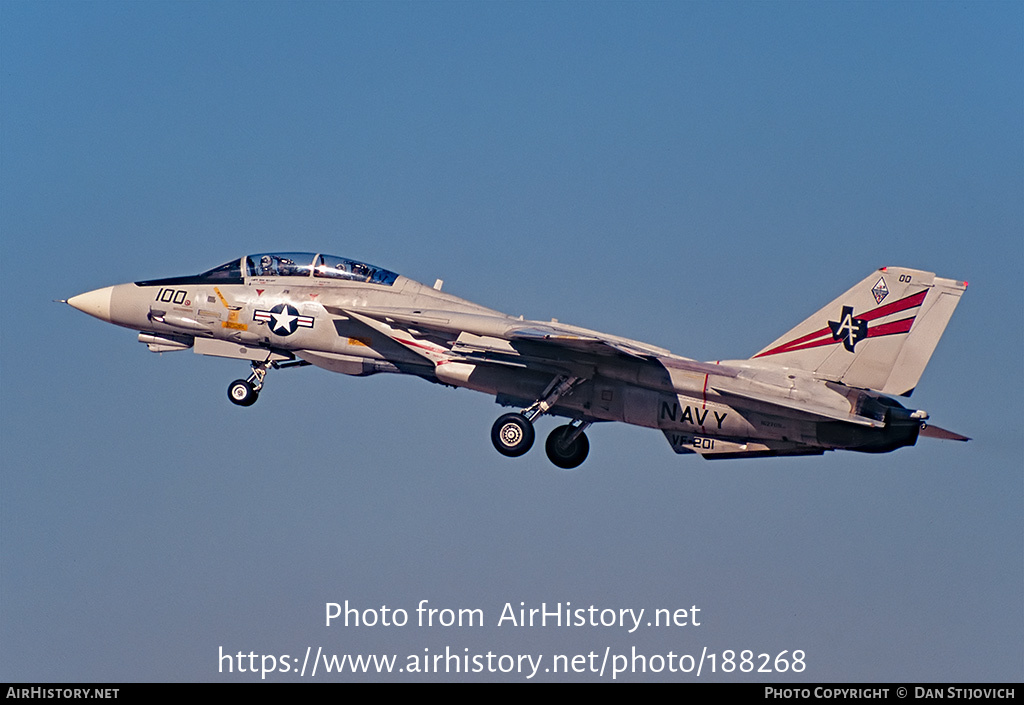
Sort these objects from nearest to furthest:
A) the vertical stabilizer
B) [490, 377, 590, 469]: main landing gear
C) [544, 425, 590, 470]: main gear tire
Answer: the vertical stabilizer
[490, 377, 590, 469]: main landing gear
[544, 425, 590, 470]: main gear tire

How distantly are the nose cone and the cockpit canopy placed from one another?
0.60m

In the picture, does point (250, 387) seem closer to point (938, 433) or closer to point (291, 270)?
point (291, 270)

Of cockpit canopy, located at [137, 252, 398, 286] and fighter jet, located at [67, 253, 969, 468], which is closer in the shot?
fighter jet, located at [67, 253, 969, 468]

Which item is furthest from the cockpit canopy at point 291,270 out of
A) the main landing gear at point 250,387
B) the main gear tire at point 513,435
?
the main gear tire at point 513,435

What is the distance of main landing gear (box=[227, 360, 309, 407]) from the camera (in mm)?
23062

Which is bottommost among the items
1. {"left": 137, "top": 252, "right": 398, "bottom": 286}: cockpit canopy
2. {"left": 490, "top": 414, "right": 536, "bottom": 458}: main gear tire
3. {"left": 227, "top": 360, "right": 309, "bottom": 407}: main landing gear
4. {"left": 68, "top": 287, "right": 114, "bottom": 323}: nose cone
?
{"left": 490, "top": 414, "right": 536, "bottom": 458}: main gear tire

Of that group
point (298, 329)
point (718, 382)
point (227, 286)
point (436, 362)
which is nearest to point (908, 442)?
point (718, 382)

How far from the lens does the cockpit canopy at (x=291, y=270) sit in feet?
75.2

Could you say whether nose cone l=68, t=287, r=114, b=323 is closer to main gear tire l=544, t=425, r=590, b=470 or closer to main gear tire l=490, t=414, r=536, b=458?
main gear tire l=490, t=414, r=536, b=458

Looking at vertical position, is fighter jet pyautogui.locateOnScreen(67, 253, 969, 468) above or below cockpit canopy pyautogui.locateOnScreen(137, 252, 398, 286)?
below

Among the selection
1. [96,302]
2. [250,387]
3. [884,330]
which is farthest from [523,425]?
[96,302]

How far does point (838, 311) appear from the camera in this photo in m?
20.9

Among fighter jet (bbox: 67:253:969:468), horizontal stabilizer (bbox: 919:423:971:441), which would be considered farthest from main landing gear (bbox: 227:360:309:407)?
horizontal stabilizer (bbox: 919:423:971:441)
